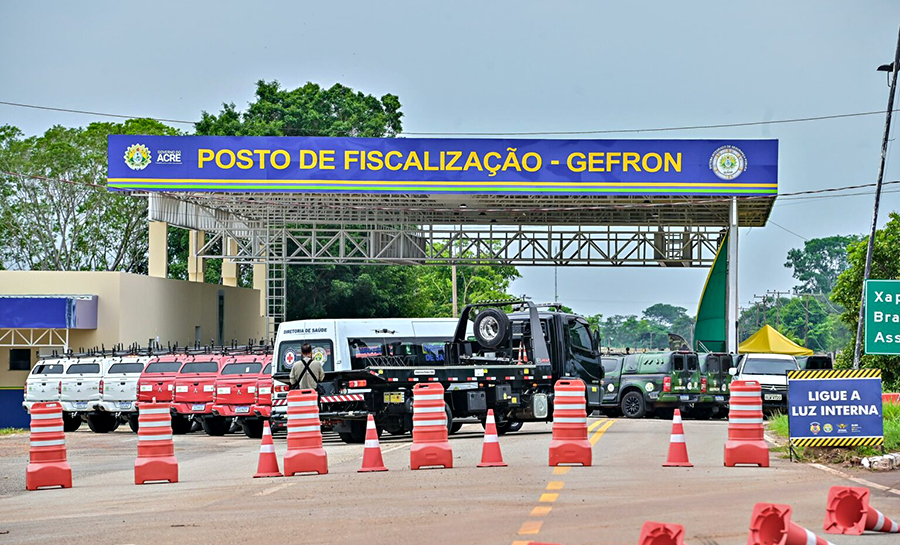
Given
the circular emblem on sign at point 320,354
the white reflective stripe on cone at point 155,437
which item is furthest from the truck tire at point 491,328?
the white reflective stripe on cone at point 155,437

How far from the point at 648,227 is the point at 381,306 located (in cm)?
2003

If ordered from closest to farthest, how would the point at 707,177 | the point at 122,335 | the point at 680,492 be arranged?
the point at 680,492 < the point at 707,177 < the point at 122,335

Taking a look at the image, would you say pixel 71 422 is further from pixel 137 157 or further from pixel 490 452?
pixel 490 452

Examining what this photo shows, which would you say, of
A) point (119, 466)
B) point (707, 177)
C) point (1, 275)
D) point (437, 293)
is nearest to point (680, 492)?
point (119, 466)

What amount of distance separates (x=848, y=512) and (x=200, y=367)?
21256 millimetres

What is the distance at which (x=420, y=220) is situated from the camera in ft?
157

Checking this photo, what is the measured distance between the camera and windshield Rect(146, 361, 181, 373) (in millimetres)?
29750

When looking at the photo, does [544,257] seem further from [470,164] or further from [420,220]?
[470,164]

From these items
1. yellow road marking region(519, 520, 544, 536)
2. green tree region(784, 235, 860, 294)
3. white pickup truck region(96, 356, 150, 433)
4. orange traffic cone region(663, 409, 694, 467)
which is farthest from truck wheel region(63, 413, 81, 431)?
green tree region(784, 235, 860, 294)

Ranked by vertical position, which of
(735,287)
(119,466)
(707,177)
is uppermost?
(707,177)

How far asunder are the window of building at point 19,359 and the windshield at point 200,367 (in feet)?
56.7

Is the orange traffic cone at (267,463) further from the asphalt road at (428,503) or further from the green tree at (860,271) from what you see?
the green tree at (860,271)

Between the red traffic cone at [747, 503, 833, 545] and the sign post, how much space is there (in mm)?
8610

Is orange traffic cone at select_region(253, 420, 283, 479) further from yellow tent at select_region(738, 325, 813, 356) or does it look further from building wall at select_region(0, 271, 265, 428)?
yellow tent at select_region(738, 325, 813, 356)
